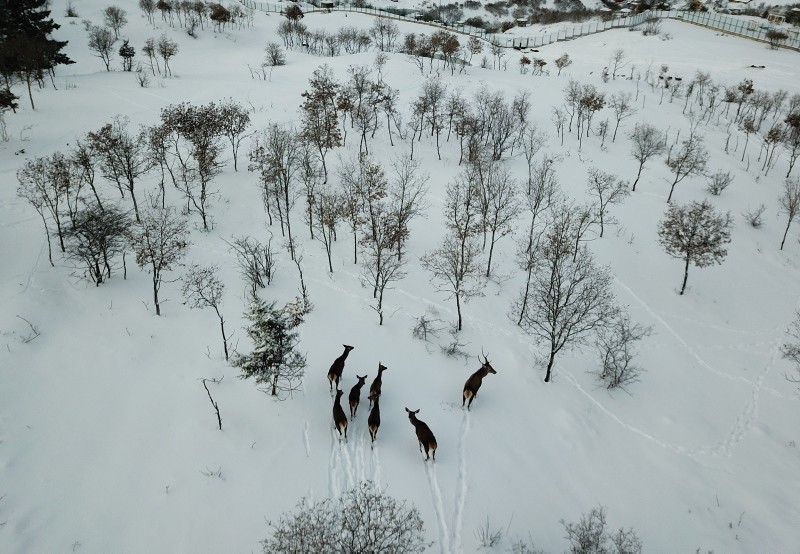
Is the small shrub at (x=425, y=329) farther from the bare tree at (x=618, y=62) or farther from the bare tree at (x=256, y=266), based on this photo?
the bare tree at (x=618, y=62)

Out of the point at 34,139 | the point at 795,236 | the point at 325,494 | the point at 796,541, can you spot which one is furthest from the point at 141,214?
the point at 795,236

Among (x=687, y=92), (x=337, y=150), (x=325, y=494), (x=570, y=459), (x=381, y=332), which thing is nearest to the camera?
(x=325, y=494)

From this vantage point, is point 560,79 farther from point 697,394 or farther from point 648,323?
point 697,394

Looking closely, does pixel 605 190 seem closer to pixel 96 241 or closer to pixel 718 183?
pixel 718 183

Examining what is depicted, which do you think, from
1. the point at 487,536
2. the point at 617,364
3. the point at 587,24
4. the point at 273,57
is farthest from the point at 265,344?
the point at 587,24

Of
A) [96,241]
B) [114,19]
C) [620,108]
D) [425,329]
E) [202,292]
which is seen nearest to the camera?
[202,292]

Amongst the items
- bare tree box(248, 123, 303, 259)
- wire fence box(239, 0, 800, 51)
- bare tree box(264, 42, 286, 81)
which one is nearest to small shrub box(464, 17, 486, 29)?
wire fence box(239, 0, 800, 51)

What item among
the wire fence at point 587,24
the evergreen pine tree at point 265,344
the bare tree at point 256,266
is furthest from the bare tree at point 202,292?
the wire fence at point 587,24
